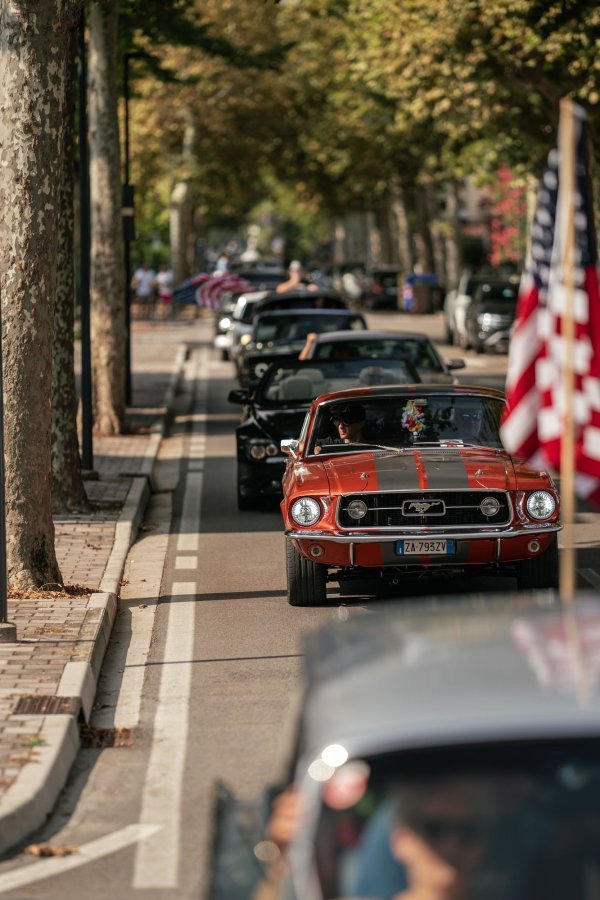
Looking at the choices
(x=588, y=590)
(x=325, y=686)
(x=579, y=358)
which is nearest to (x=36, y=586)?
(x=588, y=590)

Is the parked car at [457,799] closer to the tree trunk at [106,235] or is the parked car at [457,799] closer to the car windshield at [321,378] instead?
the car windshield at [321,378]

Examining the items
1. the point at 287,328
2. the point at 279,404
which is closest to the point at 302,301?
the point at 287,328

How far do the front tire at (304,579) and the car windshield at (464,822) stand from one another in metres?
8.13

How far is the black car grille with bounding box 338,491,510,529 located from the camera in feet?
36.9

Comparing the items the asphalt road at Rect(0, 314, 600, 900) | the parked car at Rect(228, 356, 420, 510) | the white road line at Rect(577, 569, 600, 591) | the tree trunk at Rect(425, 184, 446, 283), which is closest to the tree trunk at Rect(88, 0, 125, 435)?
the asphalt road at Rect(0, 314, 600, 900)

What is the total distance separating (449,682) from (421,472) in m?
7.85

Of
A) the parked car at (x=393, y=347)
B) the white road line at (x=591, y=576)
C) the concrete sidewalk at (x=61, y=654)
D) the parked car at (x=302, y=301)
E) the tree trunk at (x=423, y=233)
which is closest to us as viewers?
the concrete sidewalk at (x=61, y=654)

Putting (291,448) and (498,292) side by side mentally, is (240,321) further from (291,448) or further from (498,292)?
(291,448)

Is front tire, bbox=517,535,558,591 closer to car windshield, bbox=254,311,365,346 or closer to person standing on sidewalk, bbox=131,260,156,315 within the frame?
car windshield, bbox=254,311,365,346

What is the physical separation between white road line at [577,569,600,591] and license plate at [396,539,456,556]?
62.6 inches

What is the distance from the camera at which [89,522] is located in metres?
16.1

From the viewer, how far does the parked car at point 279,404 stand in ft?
54.5

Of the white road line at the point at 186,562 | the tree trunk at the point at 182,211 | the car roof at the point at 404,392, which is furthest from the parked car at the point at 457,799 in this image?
the tree trunk at the point at 182,211

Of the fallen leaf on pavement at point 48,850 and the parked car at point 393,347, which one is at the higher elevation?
the parked car at point 393,347
